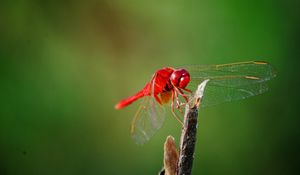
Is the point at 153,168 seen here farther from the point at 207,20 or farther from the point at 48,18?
the point at 48,18

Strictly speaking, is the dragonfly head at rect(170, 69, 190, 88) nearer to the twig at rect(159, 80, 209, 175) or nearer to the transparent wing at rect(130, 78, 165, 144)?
the transparent wing at rect(130, 78, 165, 144)

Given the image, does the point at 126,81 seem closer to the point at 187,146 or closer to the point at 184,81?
the point at 184,81

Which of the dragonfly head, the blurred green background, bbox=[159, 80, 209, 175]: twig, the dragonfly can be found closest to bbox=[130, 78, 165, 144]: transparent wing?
the dragonfly

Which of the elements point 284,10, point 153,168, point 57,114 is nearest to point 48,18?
point 57,114

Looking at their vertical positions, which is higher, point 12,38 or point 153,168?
point 12,38

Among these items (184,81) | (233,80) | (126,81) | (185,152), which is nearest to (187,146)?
(185,152)

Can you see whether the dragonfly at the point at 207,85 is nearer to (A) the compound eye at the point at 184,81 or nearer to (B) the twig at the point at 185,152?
(A) the compound eye at the point at 184,81
